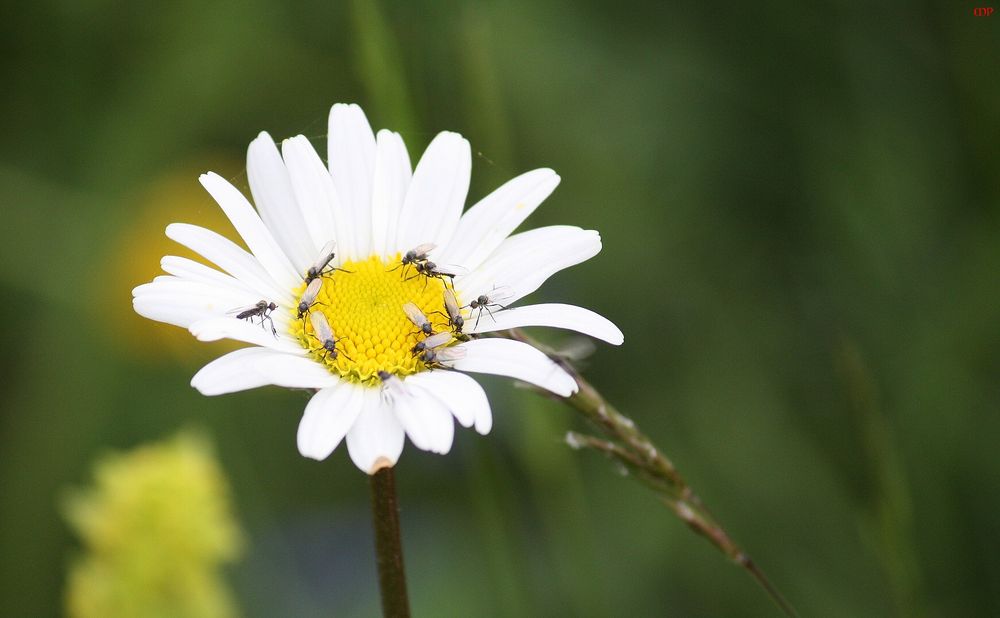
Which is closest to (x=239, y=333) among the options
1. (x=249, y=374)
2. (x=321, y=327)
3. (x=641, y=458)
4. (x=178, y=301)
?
(x=249, y=374)

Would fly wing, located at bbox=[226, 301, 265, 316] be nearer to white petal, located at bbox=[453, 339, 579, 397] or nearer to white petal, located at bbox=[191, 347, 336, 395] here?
white petal, located at bbox=[191, 347, 336, 395]

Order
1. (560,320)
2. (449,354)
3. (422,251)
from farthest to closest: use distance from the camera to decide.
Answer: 1. (422,251)
2. (449,354)
3. (560,320)

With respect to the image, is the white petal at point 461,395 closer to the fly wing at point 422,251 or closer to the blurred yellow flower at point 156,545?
the fly wing at point 422,251

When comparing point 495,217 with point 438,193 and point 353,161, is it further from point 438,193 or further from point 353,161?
point 353,161

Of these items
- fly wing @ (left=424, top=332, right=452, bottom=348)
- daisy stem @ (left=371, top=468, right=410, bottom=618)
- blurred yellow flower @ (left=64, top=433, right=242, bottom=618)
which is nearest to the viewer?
daisy stem @ (left=371, top=468, right=410, bottom=618)

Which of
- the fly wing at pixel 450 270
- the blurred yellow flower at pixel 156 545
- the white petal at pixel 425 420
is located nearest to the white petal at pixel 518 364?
the white petal at pixel 425 420

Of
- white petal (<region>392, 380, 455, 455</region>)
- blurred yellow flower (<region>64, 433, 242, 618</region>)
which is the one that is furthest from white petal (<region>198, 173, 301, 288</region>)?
blurred yellow flower (<region>64, 433, 242, 618</region>)
